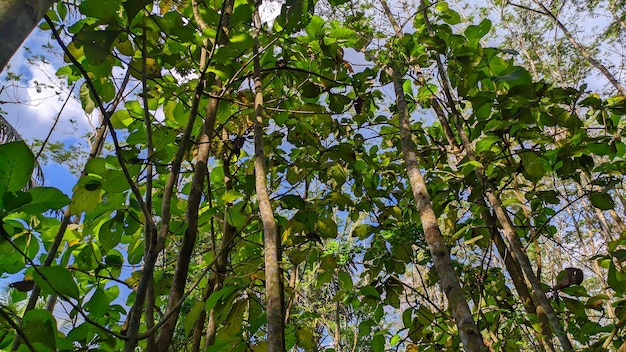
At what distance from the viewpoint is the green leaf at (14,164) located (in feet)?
1.60

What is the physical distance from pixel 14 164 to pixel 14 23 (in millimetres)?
191

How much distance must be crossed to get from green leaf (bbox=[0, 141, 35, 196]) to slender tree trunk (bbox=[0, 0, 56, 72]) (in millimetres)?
154

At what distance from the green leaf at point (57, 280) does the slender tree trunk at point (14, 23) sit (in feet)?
1.09

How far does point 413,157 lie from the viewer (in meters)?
1.24

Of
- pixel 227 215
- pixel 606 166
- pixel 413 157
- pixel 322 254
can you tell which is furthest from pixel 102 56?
pixel 606 166

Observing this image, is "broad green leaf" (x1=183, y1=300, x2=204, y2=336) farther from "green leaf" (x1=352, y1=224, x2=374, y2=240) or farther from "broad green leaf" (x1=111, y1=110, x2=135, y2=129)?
"green leaf" (x1=352, y1=224, x2=374, y2=240)

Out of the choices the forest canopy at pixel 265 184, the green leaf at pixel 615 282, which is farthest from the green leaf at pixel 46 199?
the green leaf at pixel 615 282

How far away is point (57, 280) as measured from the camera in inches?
22.9

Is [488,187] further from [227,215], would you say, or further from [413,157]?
[227,215]

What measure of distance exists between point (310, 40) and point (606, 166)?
106 cm

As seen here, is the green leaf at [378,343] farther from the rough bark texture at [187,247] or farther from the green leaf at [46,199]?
the green leaf at [46,199]

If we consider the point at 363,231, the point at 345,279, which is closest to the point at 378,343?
the point at 345,279

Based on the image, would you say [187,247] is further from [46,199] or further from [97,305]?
[46,199]

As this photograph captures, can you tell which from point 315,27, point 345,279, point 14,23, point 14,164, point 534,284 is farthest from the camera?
point 345,279
